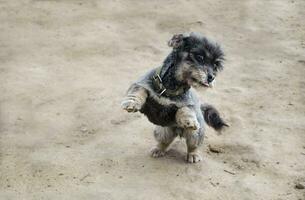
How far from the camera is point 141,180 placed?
18.9 feet

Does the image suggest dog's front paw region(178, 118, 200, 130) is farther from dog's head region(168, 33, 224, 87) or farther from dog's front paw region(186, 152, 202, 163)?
dog's front paw region(186, 152, 202, 163)

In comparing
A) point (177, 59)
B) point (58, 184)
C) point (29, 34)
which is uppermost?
point (177, 59)

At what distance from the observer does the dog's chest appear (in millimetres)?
5594

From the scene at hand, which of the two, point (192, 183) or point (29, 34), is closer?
point (192, 183)

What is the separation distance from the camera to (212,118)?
240 inches

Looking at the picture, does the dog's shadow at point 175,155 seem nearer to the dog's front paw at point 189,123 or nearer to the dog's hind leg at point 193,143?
the dog's hind leg at point 193,143

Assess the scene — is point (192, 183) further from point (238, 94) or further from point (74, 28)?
point (74, 28)

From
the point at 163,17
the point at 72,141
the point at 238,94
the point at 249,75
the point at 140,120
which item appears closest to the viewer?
the point at 72,141

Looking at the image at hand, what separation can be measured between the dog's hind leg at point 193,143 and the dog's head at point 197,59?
61cm

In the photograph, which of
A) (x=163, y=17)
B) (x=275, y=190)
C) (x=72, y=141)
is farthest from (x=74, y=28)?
(x=275, y=190)

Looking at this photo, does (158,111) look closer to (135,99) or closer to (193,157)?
(135,99)

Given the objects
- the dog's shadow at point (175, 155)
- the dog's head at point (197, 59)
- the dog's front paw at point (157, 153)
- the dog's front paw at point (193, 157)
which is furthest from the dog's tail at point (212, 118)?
the dog's head at point (197, 59)

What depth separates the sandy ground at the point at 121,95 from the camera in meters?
5.78

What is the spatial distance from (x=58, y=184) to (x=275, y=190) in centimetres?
202
